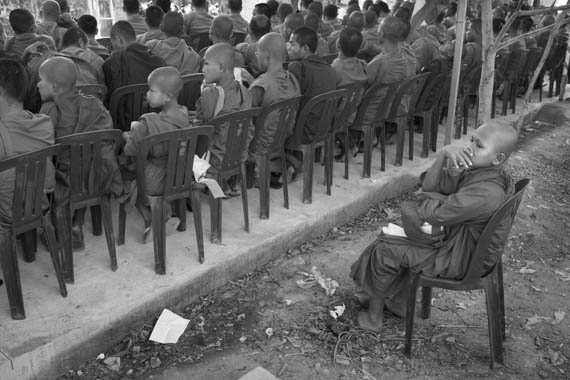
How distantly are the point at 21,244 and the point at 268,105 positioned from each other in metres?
1.95

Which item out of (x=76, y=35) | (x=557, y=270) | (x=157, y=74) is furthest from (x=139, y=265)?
(x=557, y=270)

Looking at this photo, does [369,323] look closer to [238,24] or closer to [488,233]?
[488,233]

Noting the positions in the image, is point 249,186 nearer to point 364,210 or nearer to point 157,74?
point 364,210

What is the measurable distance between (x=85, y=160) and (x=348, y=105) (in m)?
2.45

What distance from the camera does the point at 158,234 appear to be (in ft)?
11.5

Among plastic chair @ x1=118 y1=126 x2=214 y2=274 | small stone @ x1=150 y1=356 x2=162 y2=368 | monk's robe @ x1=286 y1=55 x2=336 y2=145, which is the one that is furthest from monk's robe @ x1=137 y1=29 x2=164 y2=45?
small stone @ x1=150 y1=356 x2=162 y2=368

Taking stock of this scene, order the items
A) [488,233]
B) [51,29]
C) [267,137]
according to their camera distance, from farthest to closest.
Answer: [51,29], [267,137], [488,233]

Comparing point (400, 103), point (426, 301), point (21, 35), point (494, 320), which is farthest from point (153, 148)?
point (400, 103)

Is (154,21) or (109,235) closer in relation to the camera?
(109,235)

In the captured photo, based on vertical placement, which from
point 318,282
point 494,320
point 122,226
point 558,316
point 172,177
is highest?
point 172,177

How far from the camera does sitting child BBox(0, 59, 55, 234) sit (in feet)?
9.57

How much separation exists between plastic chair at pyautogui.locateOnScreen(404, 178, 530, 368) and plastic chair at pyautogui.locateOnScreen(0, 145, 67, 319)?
6.51 ft

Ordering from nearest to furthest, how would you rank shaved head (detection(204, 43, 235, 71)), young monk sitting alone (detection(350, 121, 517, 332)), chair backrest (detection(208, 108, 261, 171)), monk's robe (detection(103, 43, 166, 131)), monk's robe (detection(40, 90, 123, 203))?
young monk sitting alone (detection(350, 121, 517, 332)) < monk's robe (detection(40, 90, 123, 203)) < chair backrest (detection(208, 108, 261, 171)) < shaved head (detection(204, 43, 235, 71)) < monk's robe (detection(103, 43, 166, 131))

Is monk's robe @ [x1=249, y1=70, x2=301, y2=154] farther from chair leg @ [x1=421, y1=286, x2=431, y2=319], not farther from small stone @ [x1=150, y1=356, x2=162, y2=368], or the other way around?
small stone @ [x1=150, y1=356, x2=162, y2=368]
